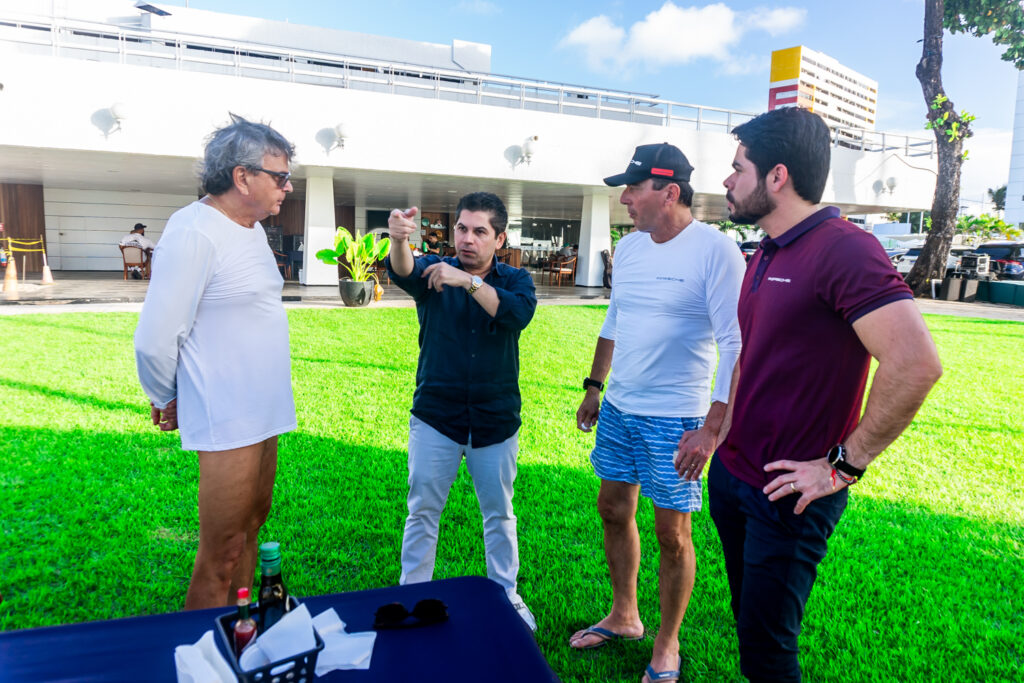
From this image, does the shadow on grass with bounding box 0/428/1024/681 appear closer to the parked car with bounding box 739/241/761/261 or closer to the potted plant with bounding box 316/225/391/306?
the parked car with bounding box 739/241/761/261

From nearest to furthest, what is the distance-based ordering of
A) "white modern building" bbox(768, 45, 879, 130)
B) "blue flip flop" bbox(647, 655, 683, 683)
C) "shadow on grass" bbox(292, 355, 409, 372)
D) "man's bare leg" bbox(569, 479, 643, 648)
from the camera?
"blue flip flop" bbox(647, 655, 683, 683) < "man's bare leg" bbox(569, 479, 643, 648) < "shadow on grass" bbox(292, 355, 409, 372) < "white modern building" bbox(768, 45, 879, 130)

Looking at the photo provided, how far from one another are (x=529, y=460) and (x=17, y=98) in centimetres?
1357

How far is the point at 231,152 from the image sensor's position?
6.72ft

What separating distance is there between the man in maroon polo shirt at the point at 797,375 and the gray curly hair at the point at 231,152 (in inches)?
59.5

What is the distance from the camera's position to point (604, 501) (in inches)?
105

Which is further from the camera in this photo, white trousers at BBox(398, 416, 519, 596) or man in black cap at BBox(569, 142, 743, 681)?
white trousers at BBox(398, 416, 519, 596)

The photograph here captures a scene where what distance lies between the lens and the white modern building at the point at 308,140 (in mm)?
13094

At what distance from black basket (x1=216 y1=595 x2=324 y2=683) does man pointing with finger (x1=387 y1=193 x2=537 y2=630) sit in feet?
4.79

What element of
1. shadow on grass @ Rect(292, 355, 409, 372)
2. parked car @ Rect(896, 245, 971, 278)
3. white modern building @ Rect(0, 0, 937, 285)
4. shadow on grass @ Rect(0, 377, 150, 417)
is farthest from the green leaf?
parked car @ Rect(896, 245, 971, 278)

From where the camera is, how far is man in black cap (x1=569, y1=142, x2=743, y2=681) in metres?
2.32

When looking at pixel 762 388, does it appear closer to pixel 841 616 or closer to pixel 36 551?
pixel 841 616

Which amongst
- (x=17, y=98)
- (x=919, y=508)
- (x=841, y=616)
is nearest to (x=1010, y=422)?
(x=919, y=508)

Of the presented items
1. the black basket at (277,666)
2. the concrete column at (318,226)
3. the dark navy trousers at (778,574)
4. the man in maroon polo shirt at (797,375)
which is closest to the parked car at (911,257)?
the concrete column at (318,226)

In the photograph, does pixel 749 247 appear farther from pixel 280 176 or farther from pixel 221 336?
pixel 221 336
